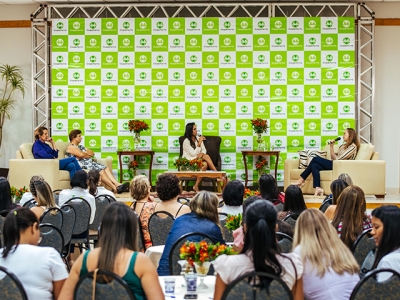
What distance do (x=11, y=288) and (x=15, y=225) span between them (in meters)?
0.32

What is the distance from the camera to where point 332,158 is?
11555mm

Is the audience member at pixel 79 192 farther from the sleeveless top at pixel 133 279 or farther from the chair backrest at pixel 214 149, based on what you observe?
the chair backrest at pixel 214 149

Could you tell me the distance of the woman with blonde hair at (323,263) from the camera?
3.17 m

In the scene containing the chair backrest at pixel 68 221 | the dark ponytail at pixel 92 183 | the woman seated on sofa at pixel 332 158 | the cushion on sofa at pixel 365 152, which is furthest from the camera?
the cushion on sofa at pixel 365 152

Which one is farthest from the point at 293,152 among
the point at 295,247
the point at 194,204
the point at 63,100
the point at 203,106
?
the point at 295,247

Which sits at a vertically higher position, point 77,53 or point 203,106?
point 77,53

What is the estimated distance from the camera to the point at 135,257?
2.90 meters

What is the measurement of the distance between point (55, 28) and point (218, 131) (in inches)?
147

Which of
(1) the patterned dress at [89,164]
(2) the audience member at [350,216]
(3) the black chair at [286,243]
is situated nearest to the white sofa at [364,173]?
(1) the patterned dress at [89,164]

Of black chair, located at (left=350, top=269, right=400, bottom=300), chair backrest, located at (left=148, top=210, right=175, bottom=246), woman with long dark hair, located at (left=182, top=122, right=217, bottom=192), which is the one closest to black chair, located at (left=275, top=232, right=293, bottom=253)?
black chair, located at (left=350, top=269, right=400, bottom=300)

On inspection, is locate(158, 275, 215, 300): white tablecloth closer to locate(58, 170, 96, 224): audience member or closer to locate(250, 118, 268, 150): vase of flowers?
locate(58, 170, 96, 224): audience member

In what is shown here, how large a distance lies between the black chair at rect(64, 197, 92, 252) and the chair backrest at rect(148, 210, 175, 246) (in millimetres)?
1347

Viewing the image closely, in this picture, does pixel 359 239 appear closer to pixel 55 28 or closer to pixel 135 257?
pixel 135 257

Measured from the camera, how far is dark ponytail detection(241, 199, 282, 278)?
9.36 feet
